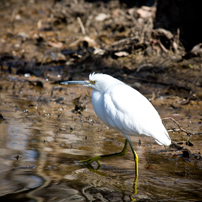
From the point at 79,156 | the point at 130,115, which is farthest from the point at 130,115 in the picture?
the point at 79,156

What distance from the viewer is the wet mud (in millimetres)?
3658

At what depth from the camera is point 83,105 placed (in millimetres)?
6164

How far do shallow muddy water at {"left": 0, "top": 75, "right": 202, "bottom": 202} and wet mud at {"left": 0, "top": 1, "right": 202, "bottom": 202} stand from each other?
1 cm

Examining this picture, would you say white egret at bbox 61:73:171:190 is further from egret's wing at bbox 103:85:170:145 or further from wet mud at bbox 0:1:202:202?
wet mud at bbox 0:1:202:202

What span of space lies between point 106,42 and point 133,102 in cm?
576

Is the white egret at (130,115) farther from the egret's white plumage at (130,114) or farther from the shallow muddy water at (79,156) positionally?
the shallow muddy water at (79,156)

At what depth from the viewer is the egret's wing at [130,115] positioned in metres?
4.06

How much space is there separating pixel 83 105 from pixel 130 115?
2.16 metres

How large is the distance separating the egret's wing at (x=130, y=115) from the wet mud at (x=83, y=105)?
45 centimetres

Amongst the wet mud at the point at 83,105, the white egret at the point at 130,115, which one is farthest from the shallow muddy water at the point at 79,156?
the white egret at the point at 130,115

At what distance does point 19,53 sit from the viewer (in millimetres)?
9273

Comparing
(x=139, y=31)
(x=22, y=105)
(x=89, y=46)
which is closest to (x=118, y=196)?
(x=22, y=105)

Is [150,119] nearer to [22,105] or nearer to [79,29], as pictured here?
[22,105]

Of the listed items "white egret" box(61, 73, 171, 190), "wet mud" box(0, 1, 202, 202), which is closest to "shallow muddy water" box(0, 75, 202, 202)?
"wet mud" box(0, 1, 202, 202)
